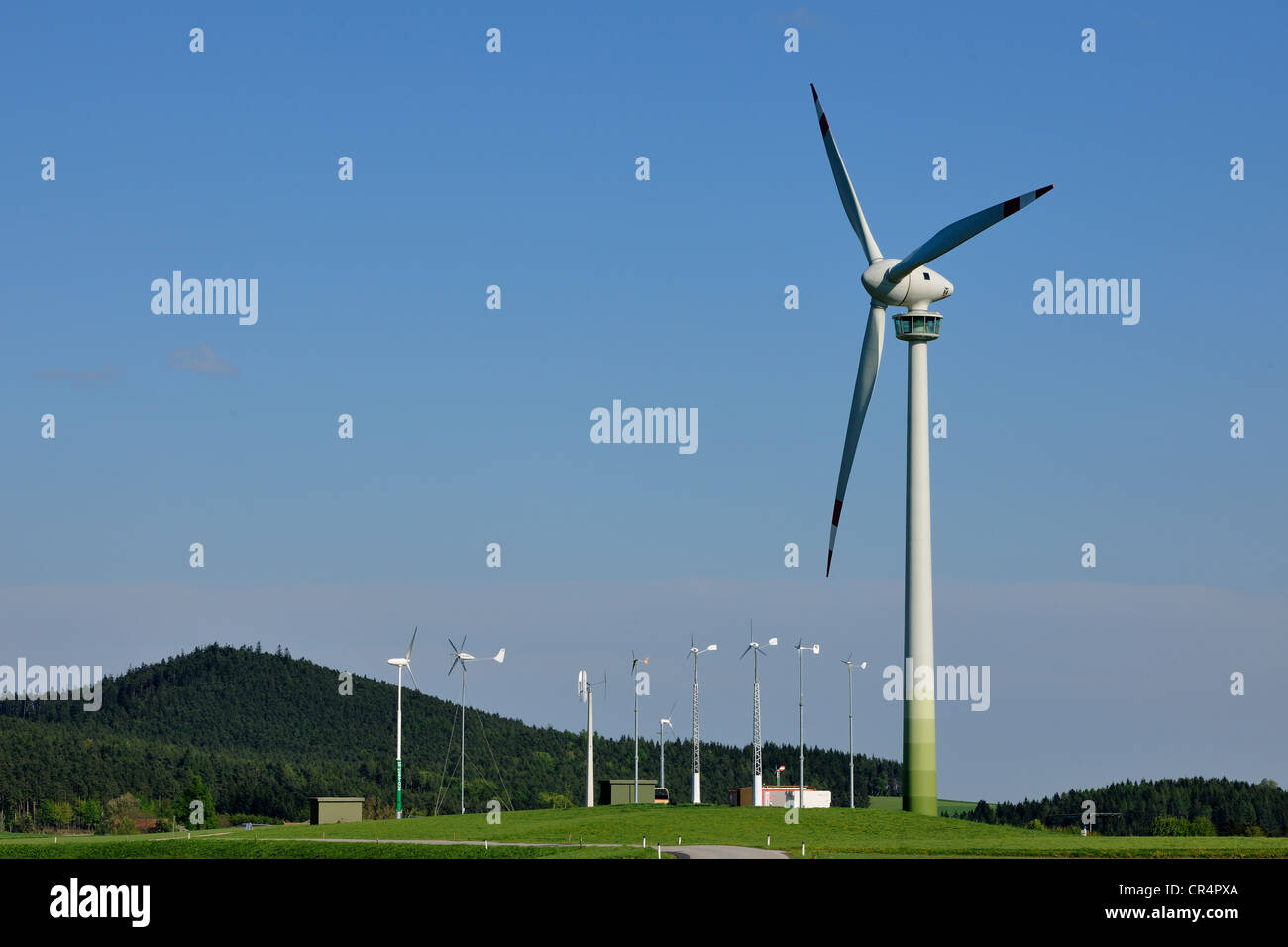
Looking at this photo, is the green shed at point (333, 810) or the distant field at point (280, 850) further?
the green shed at point (333, 810)

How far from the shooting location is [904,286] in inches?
4348

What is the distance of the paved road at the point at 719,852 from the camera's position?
73.8 m

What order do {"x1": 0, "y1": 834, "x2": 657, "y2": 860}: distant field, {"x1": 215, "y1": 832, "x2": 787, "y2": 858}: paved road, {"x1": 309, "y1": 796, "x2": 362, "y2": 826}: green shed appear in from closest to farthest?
1. {"x1": 215, "y1": 832, "x2": 787, "y2": 858}: paved road
2. {"x1": 0, "y1": 834, "x2": 657, "y2": 860}: distant field
3. {"x1": 309, "y1": 796, "x2": 362, "y2": 826}: green shed

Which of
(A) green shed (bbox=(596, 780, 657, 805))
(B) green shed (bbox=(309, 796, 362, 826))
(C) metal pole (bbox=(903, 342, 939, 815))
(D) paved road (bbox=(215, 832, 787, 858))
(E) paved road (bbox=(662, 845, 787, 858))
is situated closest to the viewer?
(E) paved road (bbox=(662, 845, 787, 858))

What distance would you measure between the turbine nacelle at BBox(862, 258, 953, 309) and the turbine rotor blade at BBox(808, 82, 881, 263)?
2.18 meters

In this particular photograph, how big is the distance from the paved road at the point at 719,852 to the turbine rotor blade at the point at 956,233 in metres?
38.6

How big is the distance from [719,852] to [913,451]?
140ft

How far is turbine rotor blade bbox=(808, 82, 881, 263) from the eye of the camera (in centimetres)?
11269

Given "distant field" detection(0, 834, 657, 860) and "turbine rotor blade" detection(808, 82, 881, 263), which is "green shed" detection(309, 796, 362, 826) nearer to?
"distant field" detection(0, 834, 657, 860)

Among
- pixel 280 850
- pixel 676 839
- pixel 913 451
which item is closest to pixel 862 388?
pixel 913 451

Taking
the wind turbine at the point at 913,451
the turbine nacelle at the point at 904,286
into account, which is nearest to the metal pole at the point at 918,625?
the wind turbine at the point at 913,451

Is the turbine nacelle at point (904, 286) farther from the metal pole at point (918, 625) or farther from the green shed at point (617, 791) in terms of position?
the green shed at point (617, 791)

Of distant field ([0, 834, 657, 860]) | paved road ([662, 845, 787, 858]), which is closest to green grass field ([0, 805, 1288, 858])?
distant field ([0, 834, 657, 860])
